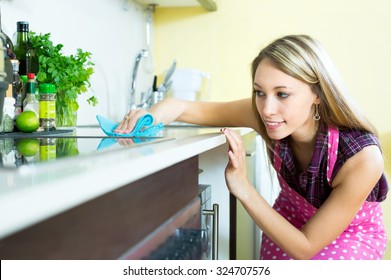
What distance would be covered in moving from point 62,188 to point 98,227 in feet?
0.59

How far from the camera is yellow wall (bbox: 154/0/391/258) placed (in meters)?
2.60

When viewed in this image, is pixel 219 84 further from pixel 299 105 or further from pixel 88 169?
pixel 88 169

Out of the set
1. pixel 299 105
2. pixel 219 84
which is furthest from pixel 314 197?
pixel 219 84

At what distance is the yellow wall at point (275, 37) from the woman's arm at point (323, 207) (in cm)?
144

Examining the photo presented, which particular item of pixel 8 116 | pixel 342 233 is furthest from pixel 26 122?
pixel 342 233

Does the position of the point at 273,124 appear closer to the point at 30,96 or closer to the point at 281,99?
the point at 281,99

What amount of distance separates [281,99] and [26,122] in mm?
626

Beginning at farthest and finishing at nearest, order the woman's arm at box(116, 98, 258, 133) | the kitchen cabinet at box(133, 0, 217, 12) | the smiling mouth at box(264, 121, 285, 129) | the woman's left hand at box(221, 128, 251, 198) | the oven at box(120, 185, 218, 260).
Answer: the kitchen cabinet at box(133, 0, 217, 12) < the woman's arm at box(116, 98, 258, 133) < the smiling mouth at box(264, 121, 285, 129) < the woman's left hand at box(221, 128, 251, 198) < the oven at box(120, 185, 218, 260)

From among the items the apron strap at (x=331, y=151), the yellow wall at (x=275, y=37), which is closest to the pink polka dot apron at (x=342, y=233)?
the apron strap at (x=331, y=151)

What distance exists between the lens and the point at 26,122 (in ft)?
3.84

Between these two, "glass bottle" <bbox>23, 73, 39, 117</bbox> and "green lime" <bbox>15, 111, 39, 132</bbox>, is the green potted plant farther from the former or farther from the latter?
"green lime" <bbox>15, 111, 39, 132</bbox>

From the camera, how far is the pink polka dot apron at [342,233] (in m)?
1.40

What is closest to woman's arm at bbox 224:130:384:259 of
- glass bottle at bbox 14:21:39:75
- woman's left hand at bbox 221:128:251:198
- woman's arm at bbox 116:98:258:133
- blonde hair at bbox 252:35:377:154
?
woman's left hand at bbox 221:128:251:198

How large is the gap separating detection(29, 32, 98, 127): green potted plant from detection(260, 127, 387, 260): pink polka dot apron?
635 millimetres
